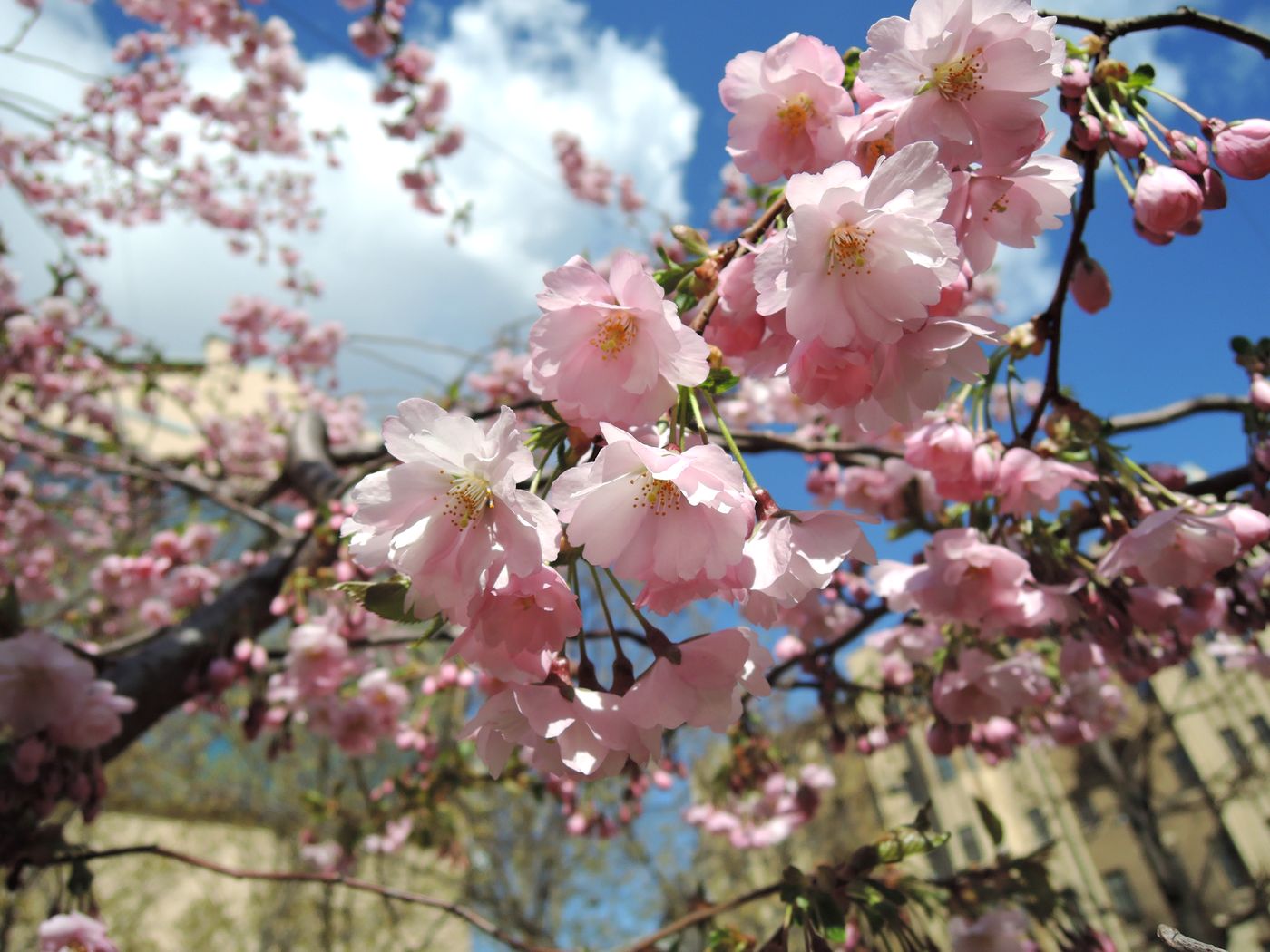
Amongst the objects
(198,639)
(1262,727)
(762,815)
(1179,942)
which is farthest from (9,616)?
(1262,727)

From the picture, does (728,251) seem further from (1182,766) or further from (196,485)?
(1182,766)

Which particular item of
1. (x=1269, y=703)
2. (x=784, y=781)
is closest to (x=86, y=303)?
(x=784, y=781)

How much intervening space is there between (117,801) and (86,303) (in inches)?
295

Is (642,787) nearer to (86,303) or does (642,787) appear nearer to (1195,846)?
(86,303)

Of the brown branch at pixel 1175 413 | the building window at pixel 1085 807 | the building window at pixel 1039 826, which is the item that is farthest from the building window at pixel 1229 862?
the brown branch at pixel 1175 413

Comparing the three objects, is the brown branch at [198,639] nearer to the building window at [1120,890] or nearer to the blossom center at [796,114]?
the blossom center at [796,114]

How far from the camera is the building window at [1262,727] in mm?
14789

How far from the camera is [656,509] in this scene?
805 millimetres

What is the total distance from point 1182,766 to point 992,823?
20.1 metres

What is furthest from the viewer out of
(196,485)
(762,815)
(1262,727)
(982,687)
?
(1262,727)

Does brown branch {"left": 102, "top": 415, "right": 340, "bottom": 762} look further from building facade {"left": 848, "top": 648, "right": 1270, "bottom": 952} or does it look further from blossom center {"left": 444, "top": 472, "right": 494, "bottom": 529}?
building facade {"left": 848, "top": 648, "right": 1270, "bottom": 952}

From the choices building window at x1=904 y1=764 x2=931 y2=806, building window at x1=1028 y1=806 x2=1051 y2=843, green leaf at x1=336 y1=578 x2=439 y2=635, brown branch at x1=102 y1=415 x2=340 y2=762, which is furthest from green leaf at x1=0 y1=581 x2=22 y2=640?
building window at x1=1028 y1=806 x2=1051 y2=843

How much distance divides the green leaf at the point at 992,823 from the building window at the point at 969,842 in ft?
60.7

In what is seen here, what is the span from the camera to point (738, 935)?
1.48 meters
